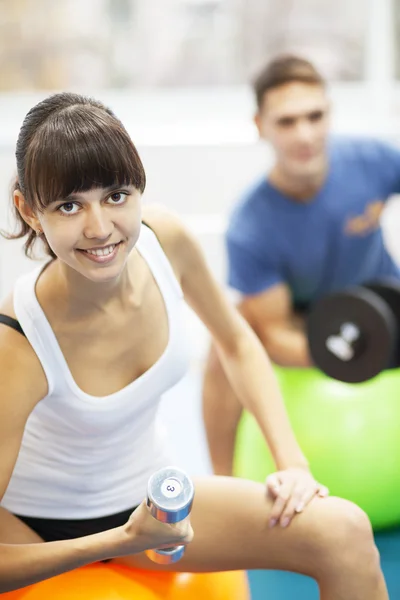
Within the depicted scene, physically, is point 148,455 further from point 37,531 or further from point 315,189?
point 315,189

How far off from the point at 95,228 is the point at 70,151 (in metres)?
0.10

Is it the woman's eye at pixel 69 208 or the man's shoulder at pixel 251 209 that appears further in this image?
the man's shoulder at pixel 251 209

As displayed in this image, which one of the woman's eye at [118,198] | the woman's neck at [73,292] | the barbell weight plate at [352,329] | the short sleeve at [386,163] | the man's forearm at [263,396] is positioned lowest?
the barbell weight plate at [352,329]

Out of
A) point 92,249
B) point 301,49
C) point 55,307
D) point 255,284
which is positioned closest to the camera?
point 92,249

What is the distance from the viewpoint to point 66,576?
49.1 inches

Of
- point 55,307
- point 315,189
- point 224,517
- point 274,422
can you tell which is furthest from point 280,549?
point 315,189

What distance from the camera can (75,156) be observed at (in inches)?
39.3

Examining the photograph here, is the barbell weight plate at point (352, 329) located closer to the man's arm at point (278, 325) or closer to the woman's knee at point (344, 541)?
the man's arm at point (278, 325)

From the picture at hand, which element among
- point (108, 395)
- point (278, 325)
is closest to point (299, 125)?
point (278, 325)

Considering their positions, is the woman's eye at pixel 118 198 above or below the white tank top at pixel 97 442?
above

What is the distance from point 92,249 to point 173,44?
8.08 ft

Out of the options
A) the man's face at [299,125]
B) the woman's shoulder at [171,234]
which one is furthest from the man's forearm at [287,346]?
the woman's shoulder at [171,234]

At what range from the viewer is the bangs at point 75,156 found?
999mm

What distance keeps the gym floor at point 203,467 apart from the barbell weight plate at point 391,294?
0.42 meters
